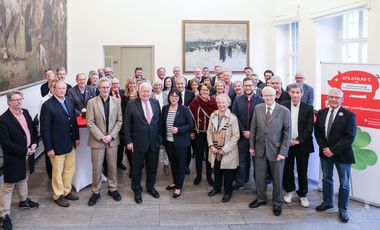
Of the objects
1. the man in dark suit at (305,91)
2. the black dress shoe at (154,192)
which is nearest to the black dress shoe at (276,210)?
the black dress shoe at (154,192)

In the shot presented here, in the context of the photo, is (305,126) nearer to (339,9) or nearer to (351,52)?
(339,9)

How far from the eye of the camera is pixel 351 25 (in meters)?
8.18

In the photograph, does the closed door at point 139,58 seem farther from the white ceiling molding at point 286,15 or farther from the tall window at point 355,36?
the tall window at point 355,36

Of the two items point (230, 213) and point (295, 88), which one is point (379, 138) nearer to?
point (295, 88)

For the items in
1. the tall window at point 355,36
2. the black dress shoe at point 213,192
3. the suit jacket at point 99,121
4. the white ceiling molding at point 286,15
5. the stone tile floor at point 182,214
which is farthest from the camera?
the white ceiling molding at point 286,15

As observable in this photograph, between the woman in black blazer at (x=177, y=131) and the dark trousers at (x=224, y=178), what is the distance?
48 cm

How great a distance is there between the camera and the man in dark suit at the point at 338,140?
457 centimetres

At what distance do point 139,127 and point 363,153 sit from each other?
2.94 metres

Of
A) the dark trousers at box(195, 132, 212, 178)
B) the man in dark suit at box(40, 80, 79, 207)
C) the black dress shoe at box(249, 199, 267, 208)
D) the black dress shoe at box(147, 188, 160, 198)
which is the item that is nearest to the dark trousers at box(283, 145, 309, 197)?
the black dress shoe at box(249, 199, 267, 208)

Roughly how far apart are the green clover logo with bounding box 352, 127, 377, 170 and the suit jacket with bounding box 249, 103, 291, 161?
1.09 m

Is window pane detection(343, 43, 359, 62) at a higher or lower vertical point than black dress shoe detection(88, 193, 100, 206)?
higher

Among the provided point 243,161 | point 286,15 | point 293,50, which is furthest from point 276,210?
point 293,50

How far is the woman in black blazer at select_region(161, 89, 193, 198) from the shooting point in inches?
207

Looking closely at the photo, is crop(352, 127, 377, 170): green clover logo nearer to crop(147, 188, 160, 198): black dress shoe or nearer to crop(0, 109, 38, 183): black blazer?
crop(147, 188, 160, 198): black dress shoe
